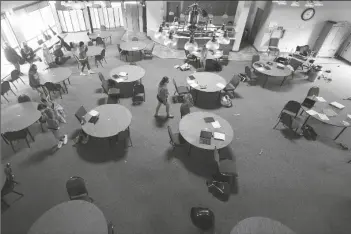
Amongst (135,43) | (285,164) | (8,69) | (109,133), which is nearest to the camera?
(109,133)

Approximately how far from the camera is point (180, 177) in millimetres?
6199

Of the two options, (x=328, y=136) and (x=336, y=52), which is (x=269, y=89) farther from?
(x=336, y=52)

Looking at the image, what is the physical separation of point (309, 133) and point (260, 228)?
520cm

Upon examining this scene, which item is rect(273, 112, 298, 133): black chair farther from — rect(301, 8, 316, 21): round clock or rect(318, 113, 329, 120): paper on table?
rect(301, 8, 316, 21): round clock

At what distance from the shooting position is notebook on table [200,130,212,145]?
596cm

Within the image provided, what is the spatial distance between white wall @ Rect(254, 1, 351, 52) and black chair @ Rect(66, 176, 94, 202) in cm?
1369

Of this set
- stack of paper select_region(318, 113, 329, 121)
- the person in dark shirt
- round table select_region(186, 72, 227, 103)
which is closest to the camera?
stack of paper select_region(318, 113, 329, 121)

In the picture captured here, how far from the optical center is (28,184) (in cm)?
582

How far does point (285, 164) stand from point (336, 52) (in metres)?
12.0

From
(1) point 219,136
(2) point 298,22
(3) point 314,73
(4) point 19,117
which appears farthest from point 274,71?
(4) point 19,117

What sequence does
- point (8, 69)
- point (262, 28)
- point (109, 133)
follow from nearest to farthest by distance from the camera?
point (109, 133) → point (8, 69) → point (262, 28)

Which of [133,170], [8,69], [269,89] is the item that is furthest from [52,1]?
[269,89]

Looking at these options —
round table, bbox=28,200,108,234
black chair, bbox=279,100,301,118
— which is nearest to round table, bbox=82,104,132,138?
round table, bbox=28,200,108,234

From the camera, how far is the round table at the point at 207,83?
331 inches
